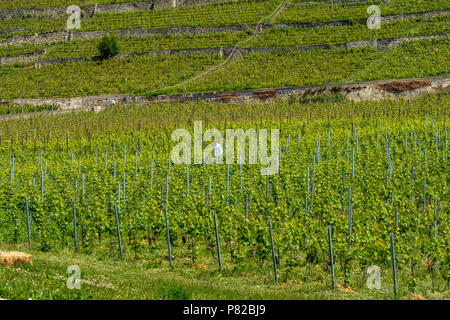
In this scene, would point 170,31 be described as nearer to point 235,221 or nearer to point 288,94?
point 288,94

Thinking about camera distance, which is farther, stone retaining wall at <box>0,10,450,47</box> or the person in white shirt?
stone retaining wall at <box>0,10,450,47</box>

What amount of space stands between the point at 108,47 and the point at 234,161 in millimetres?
35221

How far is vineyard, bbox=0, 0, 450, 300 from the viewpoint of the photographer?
52.0ft

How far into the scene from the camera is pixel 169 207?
19.8 m

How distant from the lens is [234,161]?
1104 inches

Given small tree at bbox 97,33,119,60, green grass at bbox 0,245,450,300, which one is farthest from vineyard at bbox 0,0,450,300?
small tree at bbox 97,33,119,60

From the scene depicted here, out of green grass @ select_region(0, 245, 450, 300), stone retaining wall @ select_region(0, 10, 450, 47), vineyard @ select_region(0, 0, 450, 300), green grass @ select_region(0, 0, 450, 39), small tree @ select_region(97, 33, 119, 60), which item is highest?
green grass @ select_region(0, 0, 450, 39)

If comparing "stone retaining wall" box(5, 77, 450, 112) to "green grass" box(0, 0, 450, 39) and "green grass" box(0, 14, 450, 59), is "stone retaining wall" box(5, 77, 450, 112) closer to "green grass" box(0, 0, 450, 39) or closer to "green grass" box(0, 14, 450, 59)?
"green grass" box(0, 14, 450, 59)

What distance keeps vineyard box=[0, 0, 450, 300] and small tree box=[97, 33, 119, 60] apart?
0.61 m

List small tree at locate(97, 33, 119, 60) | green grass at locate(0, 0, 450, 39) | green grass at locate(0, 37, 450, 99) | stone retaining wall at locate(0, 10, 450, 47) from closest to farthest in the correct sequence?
green grass at locate(0, 37, 450, 99), small tree at locate(97, 33, 119, 60), stone retaining wall at locate(0, 10, 450, 47), green grass at locate(0, 0, 450, 39)

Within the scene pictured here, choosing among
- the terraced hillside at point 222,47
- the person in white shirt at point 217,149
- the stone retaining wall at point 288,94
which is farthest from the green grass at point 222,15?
the person in white shirt at point 217,149

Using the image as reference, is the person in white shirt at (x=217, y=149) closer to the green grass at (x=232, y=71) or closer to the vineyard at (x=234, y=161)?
the vineyard at (x=234, y=161)

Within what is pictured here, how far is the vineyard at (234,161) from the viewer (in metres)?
15.8

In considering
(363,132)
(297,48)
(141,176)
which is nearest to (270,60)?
(297,48)
